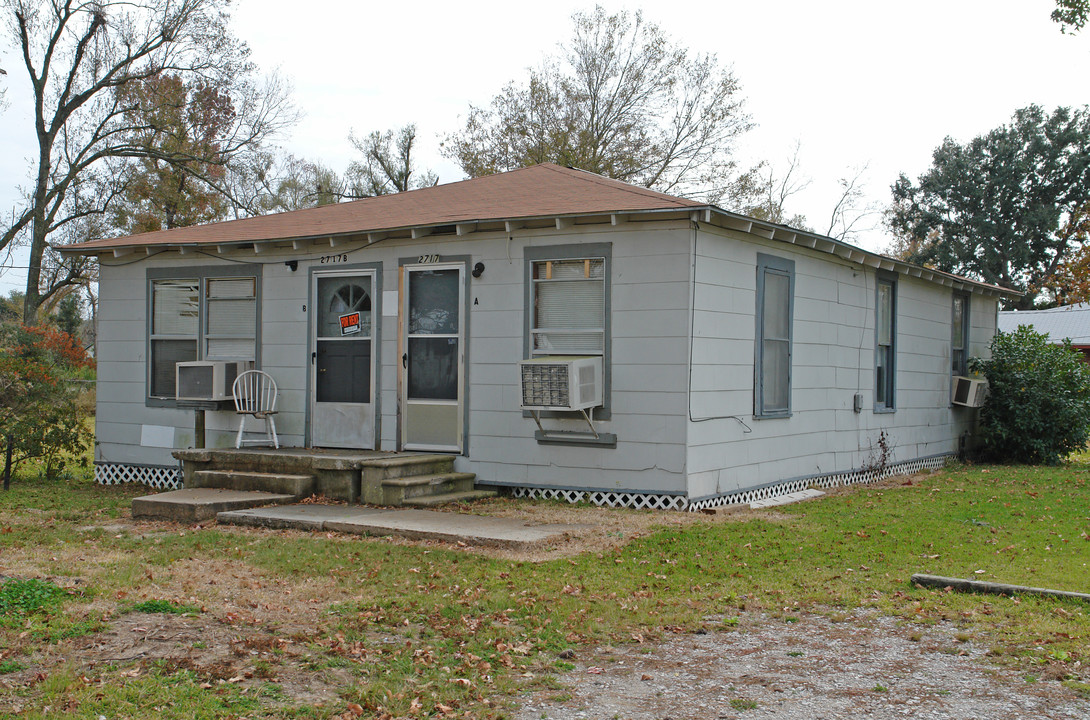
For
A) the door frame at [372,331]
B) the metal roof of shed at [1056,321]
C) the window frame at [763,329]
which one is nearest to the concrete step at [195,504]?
the door frame at [372,331]

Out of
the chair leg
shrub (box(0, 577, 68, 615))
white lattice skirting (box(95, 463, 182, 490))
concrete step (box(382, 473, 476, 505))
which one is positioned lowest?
white lattice skirting (box(95, 463, 182, 490))

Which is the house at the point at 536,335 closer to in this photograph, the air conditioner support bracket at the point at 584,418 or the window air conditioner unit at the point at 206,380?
the air conditioner support bracket at the point at 584,418

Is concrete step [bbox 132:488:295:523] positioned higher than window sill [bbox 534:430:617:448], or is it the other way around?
window sill [bbox 534:430:617:448]

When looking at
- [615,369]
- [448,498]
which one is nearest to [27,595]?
[448,498]

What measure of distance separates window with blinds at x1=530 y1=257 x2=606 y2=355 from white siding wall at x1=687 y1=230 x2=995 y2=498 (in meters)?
0.97

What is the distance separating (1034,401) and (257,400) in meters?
10.9

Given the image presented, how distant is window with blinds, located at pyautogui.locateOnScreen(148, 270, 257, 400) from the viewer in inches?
427

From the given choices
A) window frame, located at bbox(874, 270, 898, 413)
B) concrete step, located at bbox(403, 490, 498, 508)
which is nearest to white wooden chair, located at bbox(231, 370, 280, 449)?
concrete step, located at bbox(403, 490, 498, 508)

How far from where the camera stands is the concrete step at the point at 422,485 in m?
8.61

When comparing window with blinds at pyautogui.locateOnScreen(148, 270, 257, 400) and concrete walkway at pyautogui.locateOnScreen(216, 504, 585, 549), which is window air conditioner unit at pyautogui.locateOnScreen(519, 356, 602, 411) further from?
window with blinds at pyautogui.locateOnScreen(148, 270, 257, 400)

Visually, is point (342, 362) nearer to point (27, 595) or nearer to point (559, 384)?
point (559, 384)

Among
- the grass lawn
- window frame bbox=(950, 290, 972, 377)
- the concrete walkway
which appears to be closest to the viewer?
the grass lawn

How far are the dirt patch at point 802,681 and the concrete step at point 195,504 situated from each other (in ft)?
16.1

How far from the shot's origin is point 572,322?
9.11 metres
